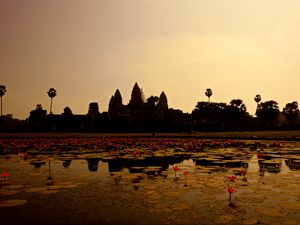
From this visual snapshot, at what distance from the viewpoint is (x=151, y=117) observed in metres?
80.2

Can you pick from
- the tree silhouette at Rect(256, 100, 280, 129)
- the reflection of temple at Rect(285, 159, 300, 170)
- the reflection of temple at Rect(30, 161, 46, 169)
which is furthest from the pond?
the tree silhouette at Rect(256, 100, 280, 129)

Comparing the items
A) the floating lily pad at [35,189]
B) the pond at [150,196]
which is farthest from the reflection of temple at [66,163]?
the floating lily pad at [35,189]

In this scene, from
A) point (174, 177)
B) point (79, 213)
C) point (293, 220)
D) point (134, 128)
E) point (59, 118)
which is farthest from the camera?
point (59, 118)

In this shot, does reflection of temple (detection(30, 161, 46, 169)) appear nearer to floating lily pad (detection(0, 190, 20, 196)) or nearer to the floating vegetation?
floating lily pad (detection(0, 190, 20, 196))

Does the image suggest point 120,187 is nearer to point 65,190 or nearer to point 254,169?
point 65,190

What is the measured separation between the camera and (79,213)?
265 inches

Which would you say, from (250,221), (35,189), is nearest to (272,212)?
(250,221)

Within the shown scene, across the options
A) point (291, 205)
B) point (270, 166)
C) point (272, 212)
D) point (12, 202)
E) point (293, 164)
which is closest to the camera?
point (272, 212)

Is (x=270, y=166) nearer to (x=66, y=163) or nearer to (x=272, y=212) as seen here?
(x=272, y=212)

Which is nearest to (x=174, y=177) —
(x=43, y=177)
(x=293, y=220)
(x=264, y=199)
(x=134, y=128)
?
(x=264, y=199)

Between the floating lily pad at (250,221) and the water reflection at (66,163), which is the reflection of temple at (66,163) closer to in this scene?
the water reflection at (66,163)

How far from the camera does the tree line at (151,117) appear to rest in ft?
240

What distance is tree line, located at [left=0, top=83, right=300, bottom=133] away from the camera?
7319cm

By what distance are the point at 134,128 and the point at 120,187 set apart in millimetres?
60720
